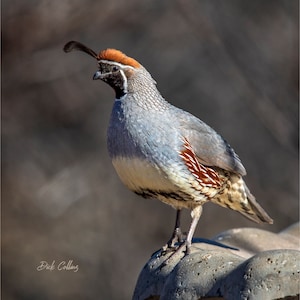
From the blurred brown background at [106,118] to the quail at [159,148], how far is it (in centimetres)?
382

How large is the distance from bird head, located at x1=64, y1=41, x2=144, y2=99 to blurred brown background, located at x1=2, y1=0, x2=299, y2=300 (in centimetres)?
391

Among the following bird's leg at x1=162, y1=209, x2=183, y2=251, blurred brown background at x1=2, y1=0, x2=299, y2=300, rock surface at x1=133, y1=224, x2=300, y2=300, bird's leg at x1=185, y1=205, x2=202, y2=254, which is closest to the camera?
rock surface at x1=133, y1=224, x2=300, y2=300

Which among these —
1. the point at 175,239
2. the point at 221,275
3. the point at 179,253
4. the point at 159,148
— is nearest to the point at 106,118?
the point at 175,239

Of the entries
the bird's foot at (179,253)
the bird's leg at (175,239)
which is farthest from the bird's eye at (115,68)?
the bird's foot at (179,253)

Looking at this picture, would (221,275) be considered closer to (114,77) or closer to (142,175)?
(142,175)

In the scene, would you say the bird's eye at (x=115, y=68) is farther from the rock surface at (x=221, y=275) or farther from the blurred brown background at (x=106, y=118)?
the blurred brown background at (x=106, y=118)

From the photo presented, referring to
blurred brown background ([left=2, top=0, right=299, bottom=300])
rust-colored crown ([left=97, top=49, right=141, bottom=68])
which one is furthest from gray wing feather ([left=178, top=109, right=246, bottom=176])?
blurred brown background ([left=2, top=0, right=299, bottom=300])

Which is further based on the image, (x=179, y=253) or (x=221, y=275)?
(x=179, y=253)

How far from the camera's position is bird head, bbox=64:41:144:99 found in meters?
5.07

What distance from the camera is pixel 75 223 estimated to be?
1047 centimetres

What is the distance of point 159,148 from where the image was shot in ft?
16.1

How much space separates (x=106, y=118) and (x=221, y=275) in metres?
7.16

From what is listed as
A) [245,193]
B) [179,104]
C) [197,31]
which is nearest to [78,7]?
[197,31]

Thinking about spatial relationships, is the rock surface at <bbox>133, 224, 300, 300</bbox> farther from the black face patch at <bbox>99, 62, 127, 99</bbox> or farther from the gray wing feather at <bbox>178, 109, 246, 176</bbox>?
the black face patch at <bbox>99, 62, 127, 99</bbox>
